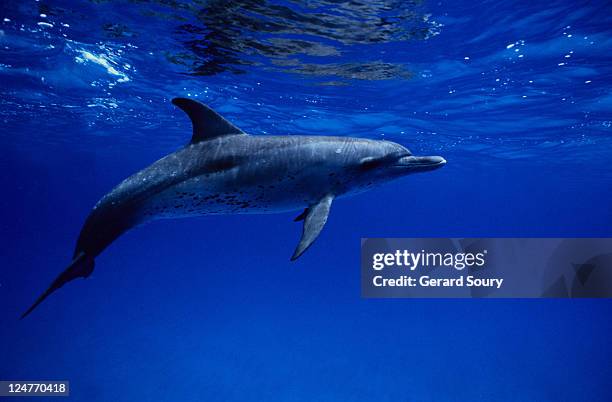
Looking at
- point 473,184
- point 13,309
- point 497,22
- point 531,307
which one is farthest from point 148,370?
point 531,307

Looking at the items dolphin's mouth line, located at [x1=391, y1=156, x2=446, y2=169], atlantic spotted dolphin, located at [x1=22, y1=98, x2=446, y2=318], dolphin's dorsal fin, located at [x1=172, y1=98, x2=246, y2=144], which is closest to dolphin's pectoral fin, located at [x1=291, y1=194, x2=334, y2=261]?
atlantic spotted dolphin, located at [x1=22, y1=98, x2=446, y2=318]

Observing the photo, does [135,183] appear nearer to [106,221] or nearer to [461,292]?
[106,221]

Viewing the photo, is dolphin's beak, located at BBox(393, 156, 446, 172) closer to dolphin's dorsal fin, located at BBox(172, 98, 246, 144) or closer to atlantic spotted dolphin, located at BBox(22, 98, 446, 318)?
atlantic spotted dolphin, located at BBox(22, 98, 446, 318)

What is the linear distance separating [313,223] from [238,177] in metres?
1.09

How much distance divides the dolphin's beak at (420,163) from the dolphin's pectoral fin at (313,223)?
40.6 inches

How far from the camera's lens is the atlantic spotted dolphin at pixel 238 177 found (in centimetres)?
483

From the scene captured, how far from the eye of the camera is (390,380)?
2380cm

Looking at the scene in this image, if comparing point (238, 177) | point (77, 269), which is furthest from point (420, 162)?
point (77, 269)

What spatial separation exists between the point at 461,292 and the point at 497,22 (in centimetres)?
728

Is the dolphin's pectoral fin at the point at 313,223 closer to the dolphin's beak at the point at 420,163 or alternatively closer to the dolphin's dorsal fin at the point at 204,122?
the dolphin's beak at the point at 420,163

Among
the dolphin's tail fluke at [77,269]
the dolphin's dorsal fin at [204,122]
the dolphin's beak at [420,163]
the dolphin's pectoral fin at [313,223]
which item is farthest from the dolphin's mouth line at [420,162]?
the dolphin's tail fluke at [77,269]

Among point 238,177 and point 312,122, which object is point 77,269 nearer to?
point 238,177

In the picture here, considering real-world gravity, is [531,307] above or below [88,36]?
below

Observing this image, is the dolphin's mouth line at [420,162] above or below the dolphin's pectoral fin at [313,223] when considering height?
above
